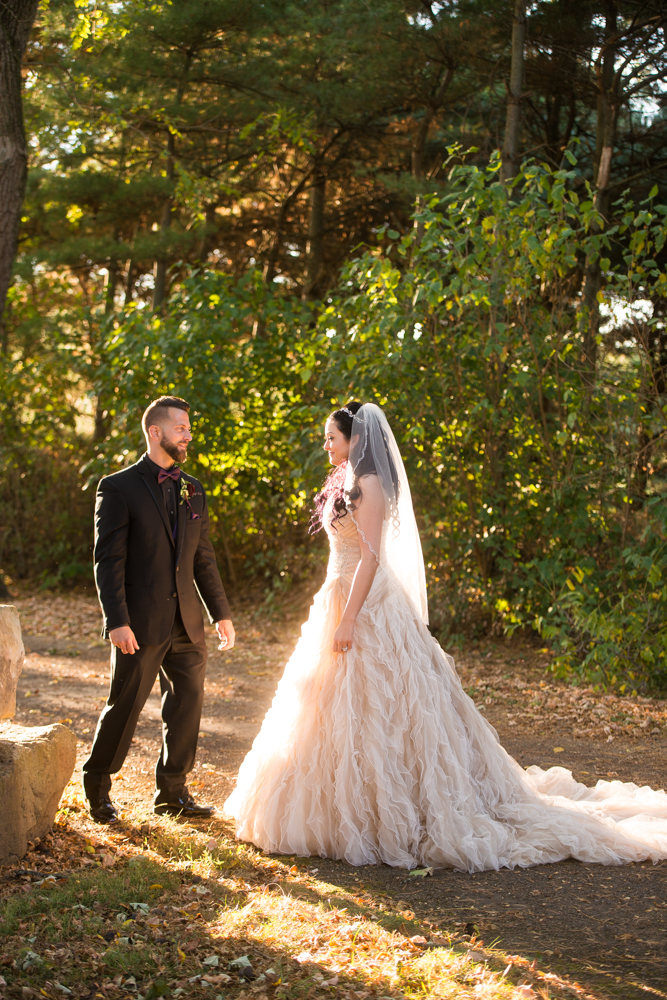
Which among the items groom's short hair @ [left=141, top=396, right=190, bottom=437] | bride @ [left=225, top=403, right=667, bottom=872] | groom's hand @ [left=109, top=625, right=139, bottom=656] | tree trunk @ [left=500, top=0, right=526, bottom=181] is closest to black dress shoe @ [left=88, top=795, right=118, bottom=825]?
bride @ [left=225, top=403, right=667, bottom=872]

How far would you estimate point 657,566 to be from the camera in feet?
→ 21.1

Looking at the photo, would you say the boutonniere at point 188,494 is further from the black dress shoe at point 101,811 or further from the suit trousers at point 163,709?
the black dress shoe at point 101,811

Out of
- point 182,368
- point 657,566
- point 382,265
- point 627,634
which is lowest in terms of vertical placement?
point 627,634

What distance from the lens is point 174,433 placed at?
13.6 ft

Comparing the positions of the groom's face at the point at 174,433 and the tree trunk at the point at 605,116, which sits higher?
the tree trunk at the point at 605,116

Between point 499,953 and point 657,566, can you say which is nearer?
point 499,953

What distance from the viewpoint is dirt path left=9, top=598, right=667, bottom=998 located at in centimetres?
297

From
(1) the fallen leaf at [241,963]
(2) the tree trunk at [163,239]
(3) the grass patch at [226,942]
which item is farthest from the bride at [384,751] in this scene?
(2) the tree trunk at [163,239]

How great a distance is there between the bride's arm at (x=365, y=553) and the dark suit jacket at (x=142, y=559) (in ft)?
2.48

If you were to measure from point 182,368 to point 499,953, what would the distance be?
24.2 ft

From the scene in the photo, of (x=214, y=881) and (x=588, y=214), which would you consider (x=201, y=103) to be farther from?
(x=214, y=881)

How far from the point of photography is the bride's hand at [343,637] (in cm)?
392

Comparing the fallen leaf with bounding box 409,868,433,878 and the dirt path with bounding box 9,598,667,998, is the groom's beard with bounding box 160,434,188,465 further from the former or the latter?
the fallen leaf with bounding box 409,868,433,878

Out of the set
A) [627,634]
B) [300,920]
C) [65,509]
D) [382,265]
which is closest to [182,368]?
[382,265]
